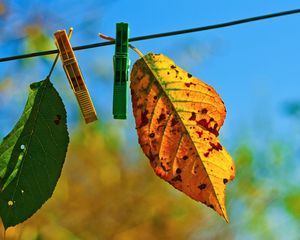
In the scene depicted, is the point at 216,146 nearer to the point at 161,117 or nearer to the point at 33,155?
the point at 161,117

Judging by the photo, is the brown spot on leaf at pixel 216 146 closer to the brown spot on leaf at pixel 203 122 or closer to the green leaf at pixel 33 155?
the brown spot on leaf at pixel 203 122

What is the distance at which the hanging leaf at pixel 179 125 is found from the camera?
0.53 metres

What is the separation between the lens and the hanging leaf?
1.75 ft

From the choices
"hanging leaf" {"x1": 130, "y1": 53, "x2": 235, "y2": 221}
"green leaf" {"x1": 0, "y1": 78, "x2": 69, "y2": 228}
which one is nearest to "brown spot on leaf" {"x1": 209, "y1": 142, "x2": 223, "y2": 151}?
"hanging leaf" {"x1": 130, "y1": 53, "x2": 235, "y2": 221}

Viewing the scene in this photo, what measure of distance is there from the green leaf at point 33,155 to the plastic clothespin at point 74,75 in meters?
0.02

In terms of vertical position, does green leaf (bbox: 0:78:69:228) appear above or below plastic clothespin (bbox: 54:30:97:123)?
below

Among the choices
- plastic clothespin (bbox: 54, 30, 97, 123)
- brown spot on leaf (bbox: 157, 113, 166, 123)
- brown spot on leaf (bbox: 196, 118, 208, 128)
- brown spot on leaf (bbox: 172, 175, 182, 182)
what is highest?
plastic clothespin (bbox: 54, 30, 97, 123)

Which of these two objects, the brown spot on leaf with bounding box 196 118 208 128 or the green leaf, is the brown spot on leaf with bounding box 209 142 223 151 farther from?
the green leaf

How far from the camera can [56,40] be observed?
0.56 m

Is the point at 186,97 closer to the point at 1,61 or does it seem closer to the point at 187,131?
the point at 187,131

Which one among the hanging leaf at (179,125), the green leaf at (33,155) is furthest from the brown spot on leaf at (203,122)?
the green leaf at (33,155)

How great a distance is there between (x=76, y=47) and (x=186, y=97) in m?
0.10

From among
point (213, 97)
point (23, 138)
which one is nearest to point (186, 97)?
point (213, 97)

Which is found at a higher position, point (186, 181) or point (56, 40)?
point (56, 40)
